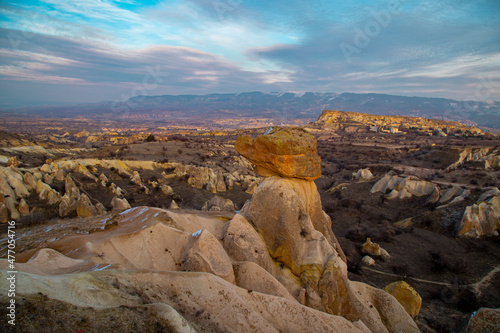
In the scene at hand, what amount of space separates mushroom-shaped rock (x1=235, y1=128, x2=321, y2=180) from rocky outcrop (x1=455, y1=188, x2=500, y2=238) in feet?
47.7

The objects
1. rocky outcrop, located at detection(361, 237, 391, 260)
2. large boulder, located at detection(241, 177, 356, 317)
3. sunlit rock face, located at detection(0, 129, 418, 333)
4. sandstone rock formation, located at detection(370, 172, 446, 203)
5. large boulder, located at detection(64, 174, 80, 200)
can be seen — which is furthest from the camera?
sandstone rock formation, located at detection(370, 172, 446, 203)

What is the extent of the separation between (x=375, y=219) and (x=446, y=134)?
8636cm

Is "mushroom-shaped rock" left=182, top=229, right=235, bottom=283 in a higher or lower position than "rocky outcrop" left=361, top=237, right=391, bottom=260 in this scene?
higher

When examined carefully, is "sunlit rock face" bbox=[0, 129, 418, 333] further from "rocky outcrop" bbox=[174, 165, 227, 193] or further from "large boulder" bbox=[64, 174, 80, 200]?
"rocky outcrop" bbox=[174, 165, 227, 193]

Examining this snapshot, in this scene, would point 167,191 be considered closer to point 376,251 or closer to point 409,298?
point 376,251

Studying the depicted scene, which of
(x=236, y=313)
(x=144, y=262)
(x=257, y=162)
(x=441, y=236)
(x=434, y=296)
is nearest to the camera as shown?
(x=236, y=313)

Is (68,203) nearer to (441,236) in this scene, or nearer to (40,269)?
(40,269)

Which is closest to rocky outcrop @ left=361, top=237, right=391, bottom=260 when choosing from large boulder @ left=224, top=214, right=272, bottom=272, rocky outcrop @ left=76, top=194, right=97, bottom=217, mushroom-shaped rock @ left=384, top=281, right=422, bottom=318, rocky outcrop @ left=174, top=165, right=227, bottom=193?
mushroom-shaped rock @ left=384, top=281, right=422, bottom=318

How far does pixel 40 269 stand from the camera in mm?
4973

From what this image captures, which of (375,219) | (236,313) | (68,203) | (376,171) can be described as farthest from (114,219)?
(376,171)

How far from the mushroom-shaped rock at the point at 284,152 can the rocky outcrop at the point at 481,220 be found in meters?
14.5

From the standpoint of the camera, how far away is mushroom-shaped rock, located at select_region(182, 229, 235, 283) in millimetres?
5938

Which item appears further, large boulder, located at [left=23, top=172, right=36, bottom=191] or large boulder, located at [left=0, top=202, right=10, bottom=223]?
large boulder, located at [left=23, top=172, right=36, bottom=191]

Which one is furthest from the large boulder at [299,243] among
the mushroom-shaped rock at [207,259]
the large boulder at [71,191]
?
the large boulder at [71,191]
